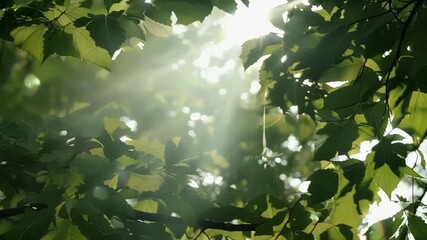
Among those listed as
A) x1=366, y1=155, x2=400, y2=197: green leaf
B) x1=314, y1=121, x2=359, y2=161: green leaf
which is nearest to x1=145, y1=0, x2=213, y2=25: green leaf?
x1=314, y1=121, x2=359, y2=161: green leaf

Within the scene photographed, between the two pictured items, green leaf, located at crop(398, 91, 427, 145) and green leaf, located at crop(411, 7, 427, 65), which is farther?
green leaf, located at crop(398, 91, 427, 145)

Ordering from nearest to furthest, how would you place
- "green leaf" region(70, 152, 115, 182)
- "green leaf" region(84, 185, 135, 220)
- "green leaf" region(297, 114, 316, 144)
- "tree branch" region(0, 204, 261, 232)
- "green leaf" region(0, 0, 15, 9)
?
1. "green leaf" region(0, 0, 15, 9)
2. "green leaf" region(84, 185, 135, 220)
3. "green leaf" region(70, 152, 115, 182)
4. "tree branch" region(0, 204, 261, 232)
5. "green leaf" region(297, 114, 316, 144)

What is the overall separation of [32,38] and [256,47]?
0.95 meters

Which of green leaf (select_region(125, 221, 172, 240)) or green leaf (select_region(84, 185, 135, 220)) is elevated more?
green leaf (select_region(84, 185, 135, 220))

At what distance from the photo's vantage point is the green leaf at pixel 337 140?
1958mm

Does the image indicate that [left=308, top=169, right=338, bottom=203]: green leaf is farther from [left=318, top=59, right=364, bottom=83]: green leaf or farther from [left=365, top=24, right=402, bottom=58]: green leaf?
[left=365, top=24, right=402, bottom=58]: green leaf

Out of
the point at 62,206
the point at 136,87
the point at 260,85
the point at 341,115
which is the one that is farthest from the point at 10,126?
the point at 136,87

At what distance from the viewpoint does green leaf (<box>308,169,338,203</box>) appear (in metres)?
1.97

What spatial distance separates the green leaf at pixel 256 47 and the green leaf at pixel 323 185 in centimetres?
56

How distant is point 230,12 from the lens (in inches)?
73.9

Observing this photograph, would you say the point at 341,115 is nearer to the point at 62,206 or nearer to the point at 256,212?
the point at 256,212

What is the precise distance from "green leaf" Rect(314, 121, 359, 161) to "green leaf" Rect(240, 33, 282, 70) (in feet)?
1.44

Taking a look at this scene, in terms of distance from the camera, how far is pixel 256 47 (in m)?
2.18

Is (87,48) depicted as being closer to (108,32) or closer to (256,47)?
(108,32)
